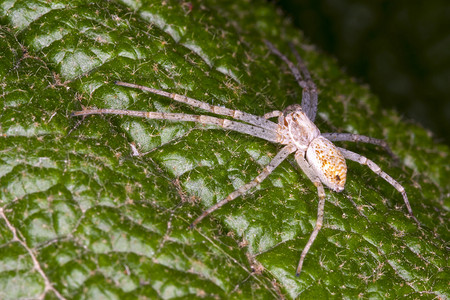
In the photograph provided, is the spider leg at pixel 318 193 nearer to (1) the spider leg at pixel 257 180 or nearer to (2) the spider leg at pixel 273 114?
(1) the spider leg at pixel 257 180

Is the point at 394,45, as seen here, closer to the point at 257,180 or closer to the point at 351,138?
the point at 351,138

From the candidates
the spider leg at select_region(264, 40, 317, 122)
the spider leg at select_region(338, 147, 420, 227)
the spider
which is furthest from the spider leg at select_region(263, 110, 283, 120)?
the spider leg at select_region(338, 147, 420, 227)

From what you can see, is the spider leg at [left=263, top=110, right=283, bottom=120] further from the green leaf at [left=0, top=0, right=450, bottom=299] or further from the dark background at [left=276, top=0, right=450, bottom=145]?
the dark background at [left=276, top=0, right=450, bottom=145]

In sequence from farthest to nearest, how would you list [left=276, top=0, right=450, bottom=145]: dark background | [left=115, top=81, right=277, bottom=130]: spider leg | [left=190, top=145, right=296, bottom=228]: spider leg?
[left=276, top=0, right=450, bottom=145]: dark background
[left=115, top=81, right=277, bottom=130]: spider leg
[left=190, top=145, right=296, bottom=228]: spider leg

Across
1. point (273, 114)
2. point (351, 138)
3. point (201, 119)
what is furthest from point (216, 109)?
point (351, 138)

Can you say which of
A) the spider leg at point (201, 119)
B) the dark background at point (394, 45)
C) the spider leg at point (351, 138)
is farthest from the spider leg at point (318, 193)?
the dark background at point (394, 45)
